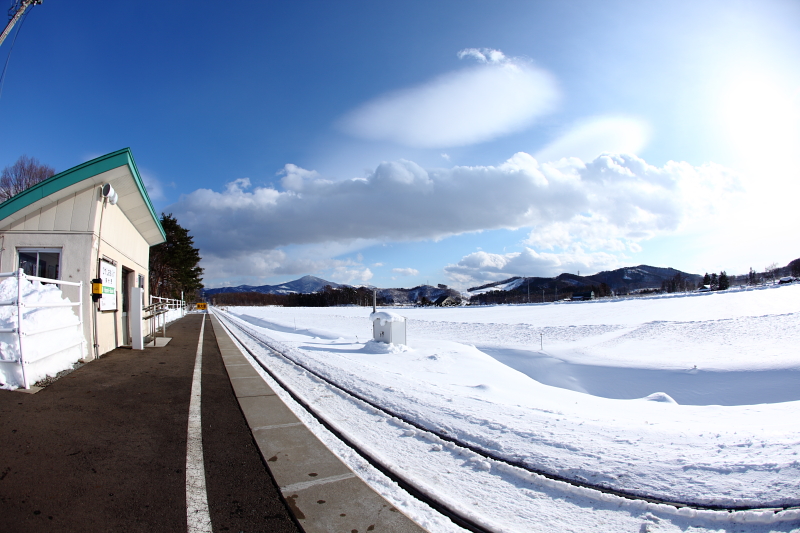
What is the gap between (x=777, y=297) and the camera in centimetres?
2845

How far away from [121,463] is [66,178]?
862 cm

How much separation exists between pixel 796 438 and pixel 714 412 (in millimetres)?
2678

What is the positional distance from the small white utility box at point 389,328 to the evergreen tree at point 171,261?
114 feet

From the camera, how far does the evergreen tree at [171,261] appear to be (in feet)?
A: 142

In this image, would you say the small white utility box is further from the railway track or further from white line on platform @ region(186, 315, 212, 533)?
the railway track

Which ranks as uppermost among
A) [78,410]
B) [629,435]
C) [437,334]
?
[78,410]

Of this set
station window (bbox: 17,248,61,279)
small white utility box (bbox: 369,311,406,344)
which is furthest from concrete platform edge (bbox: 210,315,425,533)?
small white utility box (bbox: 369,311,406,344)

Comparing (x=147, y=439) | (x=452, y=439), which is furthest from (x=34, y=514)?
(x=452, y=439)

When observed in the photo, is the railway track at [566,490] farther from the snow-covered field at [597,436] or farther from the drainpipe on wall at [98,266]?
the drainpipe on wall at [98,266]

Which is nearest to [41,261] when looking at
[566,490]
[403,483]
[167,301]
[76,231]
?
[76,231]

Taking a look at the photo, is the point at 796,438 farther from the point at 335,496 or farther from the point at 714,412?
the point at 335,496

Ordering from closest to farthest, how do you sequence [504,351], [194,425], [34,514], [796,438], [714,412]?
1. [34,514]
2. [796,438]
3. [194,425]
4. [714,412]
5. [504,351]

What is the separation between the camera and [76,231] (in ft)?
31.1

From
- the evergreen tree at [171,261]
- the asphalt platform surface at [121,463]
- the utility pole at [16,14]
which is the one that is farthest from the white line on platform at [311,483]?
the evergreen tree at [171,261]
